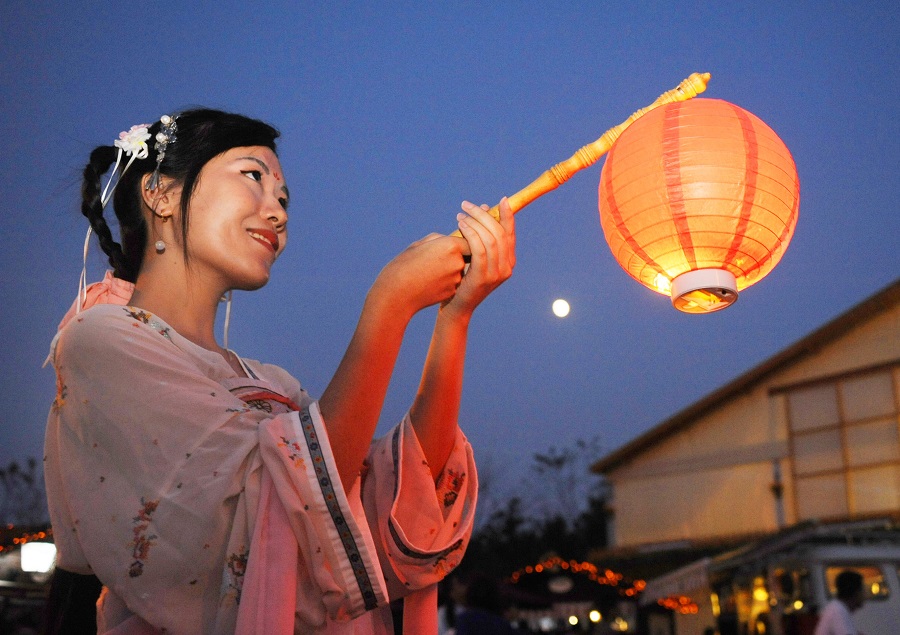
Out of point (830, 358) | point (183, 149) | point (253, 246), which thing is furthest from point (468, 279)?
point (830, 358)

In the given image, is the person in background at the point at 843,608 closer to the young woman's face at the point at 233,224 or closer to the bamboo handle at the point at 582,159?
the bamboo handle at the point at 582,159

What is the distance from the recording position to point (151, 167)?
2076mm

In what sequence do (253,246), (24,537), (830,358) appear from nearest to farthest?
1. (253,246)
2. (24,537)
3. (830,358)

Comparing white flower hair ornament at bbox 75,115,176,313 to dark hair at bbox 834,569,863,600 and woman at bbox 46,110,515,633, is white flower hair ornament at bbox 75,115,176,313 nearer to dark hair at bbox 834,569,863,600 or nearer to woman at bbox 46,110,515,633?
woman at bbox 46,110,515,633

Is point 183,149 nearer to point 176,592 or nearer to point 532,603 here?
point 176,592

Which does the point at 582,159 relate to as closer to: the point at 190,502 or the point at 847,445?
the point at 190,502

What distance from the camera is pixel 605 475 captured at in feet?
61.0

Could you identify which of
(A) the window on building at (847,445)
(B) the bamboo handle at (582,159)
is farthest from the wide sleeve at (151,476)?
(A) the window on building at (847,445)

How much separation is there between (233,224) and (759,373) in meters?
16.1

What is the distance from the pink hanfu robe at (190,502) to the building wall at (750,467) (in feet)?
49.6

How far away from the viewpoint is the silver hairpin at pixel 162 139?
2059mm

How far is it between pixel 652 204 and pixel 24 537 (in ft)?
16.9

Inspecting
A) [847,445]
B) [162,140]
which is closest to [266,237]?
[162,140]

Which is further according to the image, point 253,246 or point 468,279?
point 253,246
